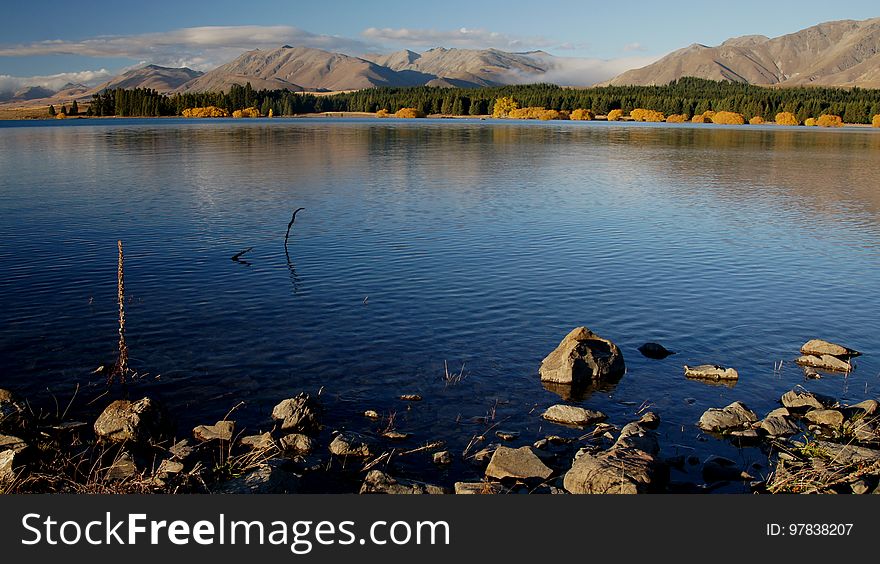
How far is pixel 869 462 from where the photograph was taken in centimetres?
1934

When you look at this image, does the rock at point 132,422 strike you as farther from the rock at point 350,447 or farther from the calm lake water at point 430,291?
the rock at point 350,447

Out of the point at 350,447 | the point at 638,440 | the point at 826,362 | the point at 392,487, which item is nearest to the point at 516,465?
the point at 392,487

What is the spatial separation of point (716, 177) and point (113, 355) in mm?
85427

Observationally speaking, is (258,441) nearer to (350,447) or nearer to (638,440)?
(350,447)

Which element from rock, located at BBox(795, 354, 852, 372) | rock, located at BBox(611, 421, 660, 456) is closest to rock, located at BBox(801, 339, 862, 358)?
rock, located at BBox(795, 354, 852, 372)

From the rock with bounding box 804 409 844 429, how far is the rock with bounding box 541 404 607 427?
673cm

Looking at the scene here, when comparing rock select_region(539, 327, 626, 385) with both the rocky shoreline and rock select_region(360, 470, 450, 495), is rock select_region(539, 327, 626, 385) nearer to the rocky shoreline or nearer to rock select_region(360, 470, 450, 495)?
the rocky shoreline

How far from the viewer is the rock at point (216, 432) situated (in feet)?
70.1

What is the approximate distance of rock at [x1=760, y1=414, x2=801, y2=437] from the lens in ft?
72.5

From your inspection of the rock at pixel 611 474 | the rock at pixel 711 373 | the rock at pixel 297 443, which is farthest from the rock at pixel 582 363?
the rock at pixel 297 443

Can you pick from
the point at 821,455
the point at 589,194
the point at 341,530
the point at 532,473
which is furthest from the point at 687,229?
the point at 341,530

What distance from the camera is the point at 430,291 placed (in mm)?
38250

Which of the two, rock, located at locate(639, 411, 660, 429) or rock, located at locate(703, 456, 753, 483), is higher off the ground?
rock, located at locate(639, 411, 660, 429)

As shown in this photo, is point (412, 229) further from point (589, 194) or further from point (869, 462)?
point (869, 462)
